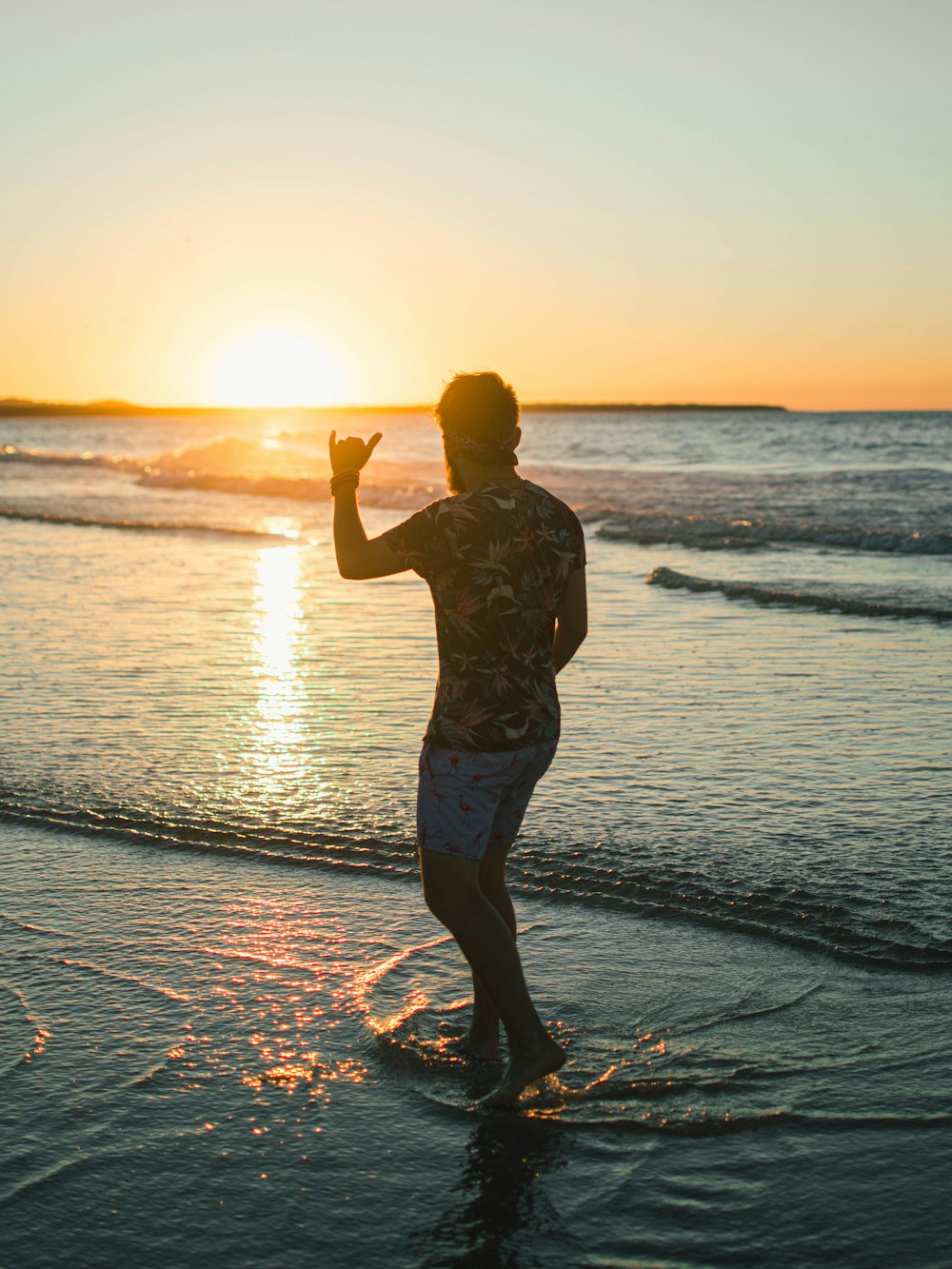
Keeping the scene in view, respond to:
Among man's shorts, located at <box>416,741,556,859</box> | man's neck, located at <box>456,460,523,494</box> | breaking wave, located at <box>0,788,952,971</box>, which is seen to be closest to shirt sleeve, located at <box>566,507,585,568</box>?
man's neck, located at <box>456,460,523,494</box>

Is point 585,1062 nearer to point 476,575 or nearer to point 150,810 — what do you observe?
point 476,575

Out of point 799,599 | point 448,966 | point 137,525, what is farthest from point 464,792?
point 137,525

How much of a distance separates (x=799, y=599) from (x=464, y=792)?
10.3 metres

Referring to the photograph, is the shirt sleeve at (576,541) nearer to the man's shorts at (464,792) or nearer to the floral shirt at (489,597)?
the floral shirt at (489,597)

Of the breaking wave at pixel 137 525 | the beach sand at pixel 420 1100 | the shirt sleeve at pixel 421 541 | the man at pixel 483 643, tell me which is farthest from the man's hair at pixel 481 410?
the breaking wave at pixel 137 525

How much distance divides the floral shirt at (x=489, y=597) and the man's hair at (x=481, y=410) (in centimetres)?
12

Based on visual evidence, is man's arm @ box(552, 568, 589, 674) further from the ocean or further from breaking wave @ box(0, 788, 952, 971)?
breaking wave @ box(0, 788, 952, 971)

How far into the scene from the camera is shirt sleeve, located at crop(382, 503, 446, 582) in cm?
323

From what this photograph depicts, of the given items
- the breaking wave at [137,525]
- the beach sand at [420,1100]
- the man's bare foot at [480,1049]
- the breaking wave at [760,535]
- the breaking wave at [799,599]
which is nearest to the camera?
the beach sand at [420,1100]

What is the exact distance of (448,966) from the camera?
13.8ft

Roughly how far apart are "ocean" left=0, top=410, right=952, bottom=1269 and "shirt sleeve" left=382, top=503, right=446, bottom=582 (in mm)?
1360

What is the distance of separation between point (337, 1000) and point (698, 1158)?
1.24 m

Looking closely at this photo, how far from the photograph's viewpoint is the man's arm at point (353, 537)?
10.6 ft

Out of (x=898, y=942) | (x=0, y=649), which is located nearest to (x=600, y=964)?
(x=898, y=942)
